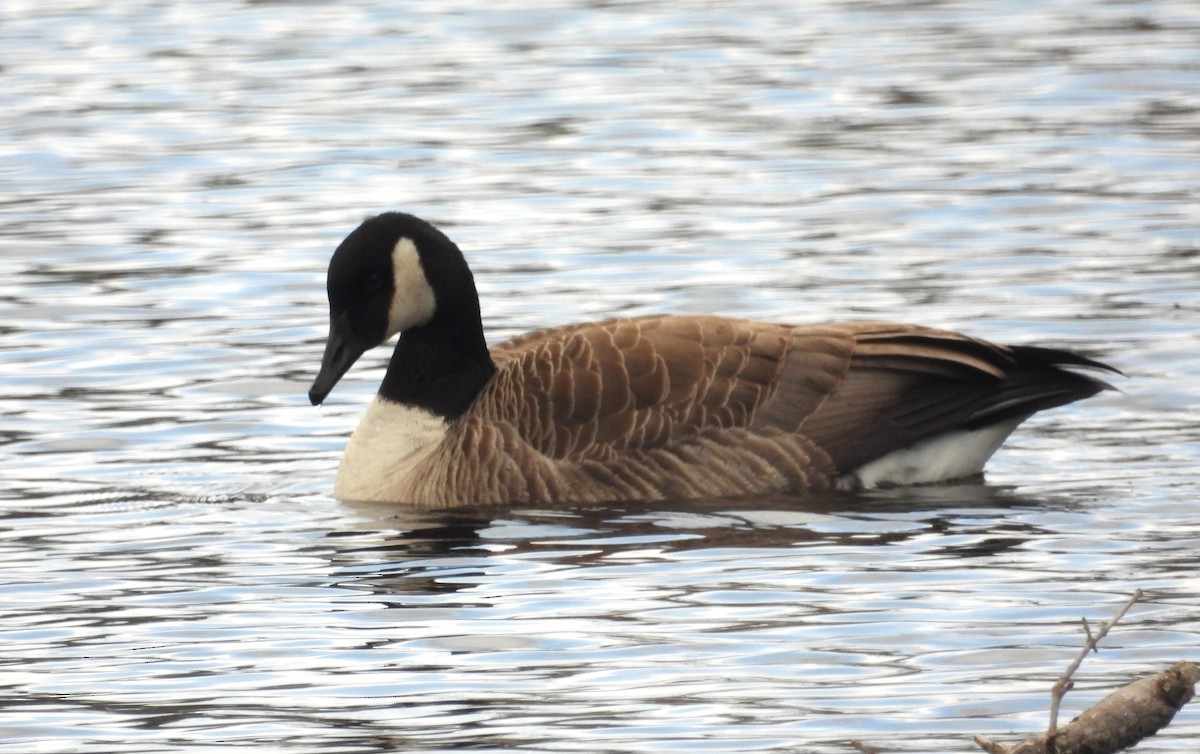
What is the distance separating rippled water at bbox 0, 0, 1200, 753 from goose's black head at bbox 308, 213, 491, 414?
0.74 metres

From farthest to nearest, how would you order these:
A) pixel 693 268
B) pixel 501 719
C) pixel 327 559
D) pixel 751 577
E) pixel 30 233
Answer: pixel 30 233 → pixel 693 268 → pixel 327 559 → pixel 751 577 → pixel 501 719

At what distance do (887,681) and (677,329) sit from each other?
376 centimetres

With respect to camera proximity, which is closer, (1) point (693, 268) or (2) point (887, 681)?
(2) point (887, 681)

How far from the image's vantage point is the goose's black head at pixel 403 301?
11719 millimetres

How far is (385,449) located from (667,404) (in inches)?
54.5

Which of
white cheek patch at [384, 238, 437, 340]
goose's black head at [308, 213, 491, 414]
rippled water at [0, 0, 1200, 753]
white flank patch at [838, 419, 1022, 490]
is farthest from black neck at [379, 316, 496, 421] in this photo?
white flank patch at [838, 419, 1022, 490]

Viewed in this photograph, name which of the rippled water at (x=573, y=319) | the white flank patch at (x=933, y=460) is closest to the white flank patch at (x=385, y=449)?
the rippled water at (x=573, y=319)

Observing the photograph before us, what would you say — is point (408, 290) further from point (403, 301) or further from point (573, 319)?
point (573, 319)

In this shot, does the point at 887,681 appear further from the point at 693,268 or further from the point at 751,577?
the point at 693,268

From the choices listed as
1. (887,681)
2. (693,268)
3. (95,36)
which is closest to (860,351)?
(887,681)

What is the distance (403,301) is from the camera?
11836 millimetres

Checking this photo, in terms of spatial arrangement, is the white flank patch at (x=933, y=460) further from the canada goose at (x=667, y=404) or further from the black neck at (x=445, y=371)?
the black neck at (x=445, y=371)

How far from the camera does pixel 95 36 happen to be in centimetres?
2725

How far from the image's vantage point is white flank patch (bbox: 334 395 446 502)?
11633 millimetres
